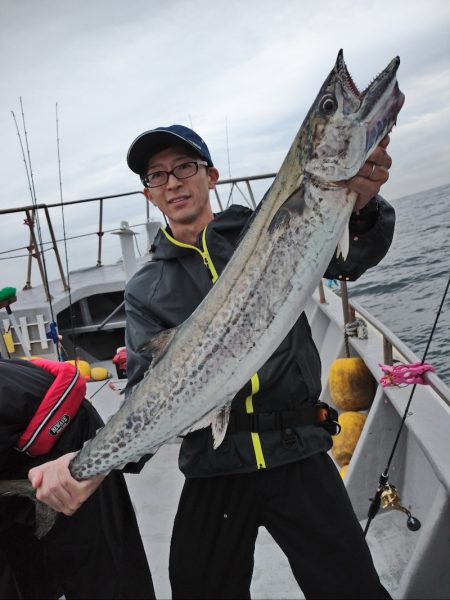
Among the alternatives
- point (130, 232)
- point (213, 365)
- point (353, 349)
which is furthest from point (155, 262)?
point (130, 232)

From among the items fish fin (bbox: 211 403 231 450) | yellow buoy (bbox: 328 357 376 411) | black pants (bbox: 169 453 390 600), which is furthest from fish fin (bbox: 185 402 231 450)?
yellow buoy (bbox: 328 357 376 411)

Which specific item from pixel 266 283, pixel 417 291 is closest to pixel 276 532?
pixel 266 283

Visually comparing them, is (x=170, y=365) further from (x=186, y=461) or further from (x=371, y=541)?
(x=371, y=541)

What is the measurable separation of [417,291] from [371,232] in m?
9.93

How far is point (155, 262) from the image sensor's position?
2.41m

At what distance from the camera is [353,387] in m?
4.54

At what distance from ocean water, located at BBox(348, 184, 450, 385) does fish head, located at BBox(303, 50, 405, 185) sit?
15.8ft

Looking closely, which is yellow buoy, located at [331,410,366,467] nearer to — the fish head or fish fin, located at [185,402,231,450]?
fish fin, located at [185,402,231,450]

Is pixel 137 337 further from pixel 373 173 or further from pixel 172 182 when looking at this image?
pixel 373 173

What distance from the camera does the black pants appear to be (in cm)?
204

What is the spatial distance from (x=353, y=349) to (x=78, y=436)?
3332mm

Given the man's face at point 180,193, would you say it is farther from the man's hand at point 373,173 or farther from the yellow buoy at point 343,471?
the yellow buoy at point 343,471

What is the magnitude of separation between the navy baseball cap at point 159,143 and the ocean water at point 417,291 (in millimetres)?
4296

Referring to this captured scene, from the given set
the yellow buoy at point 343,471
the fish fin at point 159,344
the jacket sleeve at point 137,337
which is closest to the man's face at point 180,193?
the jacket sleeve at point 137,337
